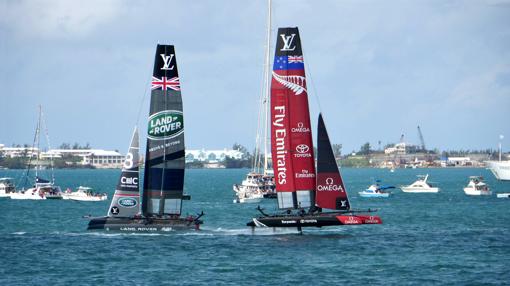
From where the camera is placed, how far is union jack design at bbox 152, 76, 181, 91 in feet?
203

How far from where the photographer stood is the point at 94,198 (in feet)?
380

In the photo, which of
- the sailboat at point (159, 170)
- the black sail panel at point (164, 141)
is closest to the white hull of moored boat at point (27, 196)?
the sailboat at point (159, 170)

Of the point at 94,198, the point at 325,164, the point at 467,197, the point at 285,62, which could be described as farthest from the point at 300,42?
the point at 467,197

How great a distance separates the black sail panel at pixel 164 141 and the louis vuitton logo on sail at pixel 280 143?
6.37 metres

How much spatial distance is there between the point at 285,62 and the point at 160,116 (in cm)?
861

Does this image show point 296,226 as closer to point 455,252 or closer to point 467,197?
point 455,252

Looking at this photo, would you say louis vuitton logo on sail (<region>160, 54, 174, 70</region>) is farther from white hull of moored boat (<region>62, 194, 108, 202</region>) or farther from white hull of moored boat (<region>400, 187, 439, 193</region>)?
white hull of moored boat (<region>400, 187, 439, 193</region>)

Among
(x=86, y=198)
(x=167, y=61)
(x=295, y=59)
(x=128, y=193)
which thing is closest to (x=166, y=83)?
(x=167, y=61)

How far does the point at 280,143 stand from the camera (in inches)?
2363

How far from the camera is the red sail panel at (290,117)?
59.4m

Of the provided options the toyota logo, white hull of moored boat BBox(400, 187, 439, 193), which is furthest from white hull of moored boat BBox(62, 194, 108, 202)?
the toyota logo

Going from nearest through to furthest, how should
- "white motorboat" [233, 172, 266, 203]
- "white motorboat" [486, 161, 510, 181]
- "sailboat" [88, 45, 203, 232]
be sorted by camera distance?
"sailboat" [88, 45, 203, 232] < "white motorboat" [233, 172, 266, 203] < "white motorboat" [486, 161, 510, 181]

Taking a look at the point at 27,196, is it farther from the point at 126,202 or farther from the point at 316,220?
the point at 316,220

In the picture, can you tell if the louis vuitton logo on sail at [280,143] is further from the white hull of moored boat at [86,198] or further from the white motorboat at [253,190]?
the white hull of moored boat at [86,198]
